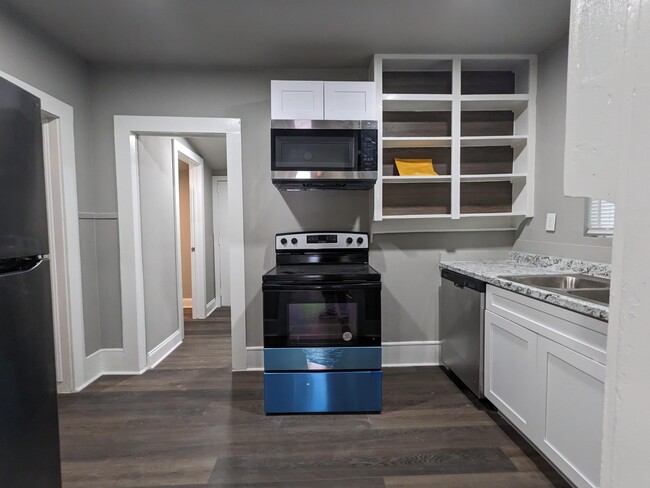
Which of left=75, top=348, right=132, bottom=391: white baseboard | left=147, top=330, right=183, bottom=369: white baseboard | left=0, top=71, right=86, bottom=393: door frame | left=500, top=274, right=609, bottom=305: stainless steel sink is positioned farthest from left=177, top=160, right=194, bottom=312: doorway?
left=500, top=274, right=609, bottom=305: stainless steel sink

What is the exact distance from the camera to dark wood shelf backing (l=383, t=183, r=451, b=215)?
8.36 ft

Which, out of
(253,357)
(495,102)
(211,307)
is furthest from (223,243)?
(495,102)

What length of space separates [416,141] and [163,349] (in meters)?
2.75

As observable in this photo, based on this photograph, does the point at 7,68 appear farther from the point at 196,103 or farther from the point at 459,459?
the point at 459,459

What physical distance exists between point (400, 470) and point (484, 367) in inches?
31.5

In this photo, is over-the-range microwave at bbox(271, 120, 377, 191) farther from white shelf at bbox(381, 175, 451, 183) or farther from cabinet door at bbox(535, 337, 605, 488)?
cabinet door at bbox(535, 337, 605, 488)

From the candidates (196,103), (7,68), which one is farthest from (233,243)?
(7,68)

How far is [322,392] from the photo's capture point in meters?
2.00

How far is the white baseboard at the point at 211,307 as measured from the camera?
13.9ft

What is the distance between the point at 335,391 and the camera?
6.56 feet

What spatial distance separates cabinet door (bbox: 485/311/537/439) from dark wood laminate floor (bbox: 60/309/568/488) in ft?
0.58

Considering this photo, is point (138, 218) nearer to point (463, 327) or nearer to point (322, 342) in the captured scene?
point (322, 342)

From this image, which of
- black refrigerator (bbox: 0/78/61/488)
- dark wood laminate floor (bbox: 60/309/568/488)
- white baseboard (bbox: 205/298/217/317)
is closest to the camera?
black refrigerator (bbox: 0/78/61/488)

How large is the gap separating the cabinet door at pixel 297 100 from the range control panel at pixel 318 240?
846 millimetres
